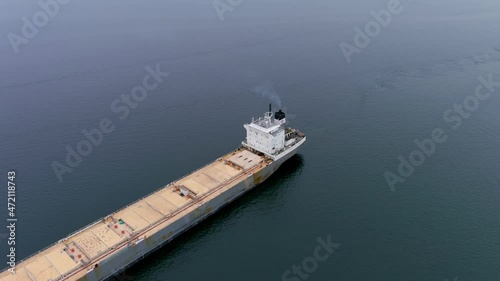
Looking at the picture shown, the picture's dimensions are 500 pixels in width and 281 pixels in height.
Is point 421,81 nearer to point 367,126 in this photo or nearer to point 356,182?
point 367,126

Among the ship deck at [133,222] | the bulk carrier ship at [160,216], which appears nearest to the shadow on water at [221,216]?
the bulk carrier ship at [160,216]

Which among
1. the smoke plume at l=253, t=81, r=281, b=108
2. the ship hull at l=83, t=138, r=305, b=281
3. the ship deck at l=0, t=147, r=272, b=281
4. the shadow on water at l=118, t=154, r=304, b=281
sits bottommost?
the shadow on water at l=118, t=154, r=304, b=281

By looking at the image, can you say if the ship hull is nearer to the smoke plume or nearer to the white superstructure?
the white superstructure

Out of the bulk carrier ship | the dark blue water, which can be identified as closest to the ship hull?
the bulk carrier ship

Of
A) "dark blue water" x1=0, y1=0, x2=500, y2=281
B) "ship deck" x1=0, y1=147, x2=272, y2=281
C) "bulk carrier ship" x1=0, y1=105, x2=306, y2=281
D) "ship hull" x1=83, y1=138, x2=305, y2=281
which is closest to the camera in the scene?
"ship deck" x1=0, y1=147, x2=272, y2=281

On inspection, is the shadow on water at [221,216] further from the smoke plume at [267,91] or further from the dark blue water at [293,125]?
the smoke plume at [267,91]

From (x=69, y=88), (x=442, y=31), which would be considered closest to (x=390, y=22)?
(x=442, y=31)
